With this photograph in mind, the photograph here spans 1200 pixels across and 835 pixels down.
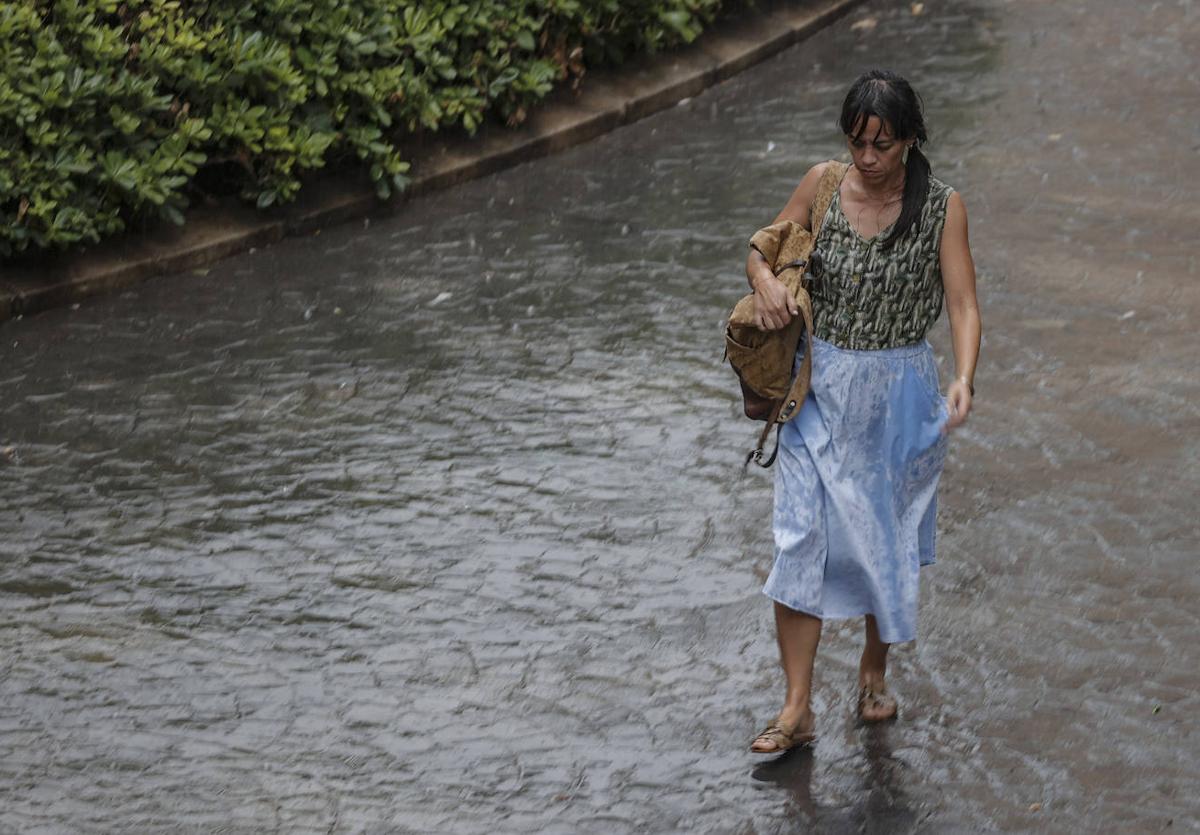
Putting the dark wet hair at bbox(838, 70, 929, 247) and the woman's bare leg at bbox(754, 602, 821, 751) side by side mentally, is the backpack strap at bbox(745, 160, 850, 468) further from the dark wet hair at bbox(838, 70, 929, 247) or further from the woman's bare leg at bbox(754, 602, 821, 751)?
the woman's bare leg at bbox(754, 602, 821, 751)

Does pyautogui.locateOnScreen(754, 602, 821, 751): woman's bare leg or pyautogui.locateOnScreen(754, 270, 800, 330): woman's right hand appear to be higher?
pyautogui.locateOnScreen(754, 270, 800, 330): woman's right hand

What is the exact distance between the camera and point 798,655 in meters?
5.03

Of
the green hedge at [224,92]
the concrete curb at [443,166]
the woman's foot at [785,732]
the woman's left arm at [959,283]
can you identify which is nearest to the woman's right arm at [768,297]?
the woman's left arm at [959,283]

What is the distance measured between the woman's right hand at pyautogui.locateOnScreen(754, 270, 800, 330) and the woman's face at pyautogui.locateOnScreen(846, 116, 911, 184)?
36 cm

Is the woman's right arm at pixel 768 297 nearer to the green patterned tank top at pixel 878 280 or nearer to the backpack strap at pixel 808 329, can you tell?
the backpack strap at pixel 808 329

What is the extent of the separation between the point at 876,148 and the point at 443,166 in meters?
5.97

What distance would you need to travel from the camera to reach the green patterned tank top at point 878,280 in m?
4.91

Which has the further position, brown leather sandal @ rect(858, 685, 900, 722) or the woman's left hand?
brown leather sandal @ rect(858, 685, 900, 722)

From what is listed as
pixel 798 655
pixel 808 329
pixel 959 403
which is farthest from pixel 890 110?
pixel 798 655

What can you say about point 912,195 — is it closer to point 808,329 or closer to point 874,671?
point 808,329

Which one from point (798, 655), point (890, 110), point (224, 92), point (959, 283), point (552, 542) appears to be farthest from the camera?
point (224, 92)

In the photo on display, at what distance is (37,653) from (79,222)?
331cm

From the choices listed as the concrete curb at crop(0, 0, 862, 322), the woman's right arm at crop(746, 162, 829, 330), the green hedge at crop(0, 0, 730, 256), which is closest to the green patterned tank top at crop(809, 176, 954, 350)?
the woman's right arm at crop(746, 162, 829, 330)

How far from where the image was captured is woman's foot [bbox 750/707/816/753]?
16.3ft
